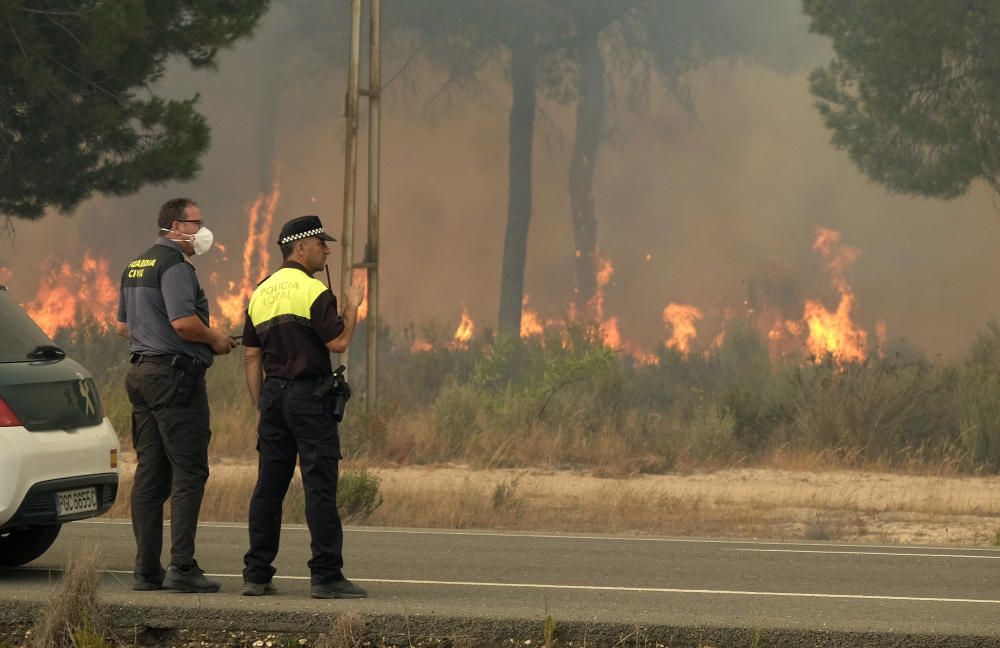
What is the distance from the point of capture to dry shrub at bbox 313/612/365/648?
774 cm

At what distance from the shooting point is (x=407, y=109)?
48188 millimetres

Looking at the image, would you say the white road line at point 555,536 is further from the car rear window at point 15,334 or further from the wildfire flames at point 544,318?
the wildfire flames at point 544,318

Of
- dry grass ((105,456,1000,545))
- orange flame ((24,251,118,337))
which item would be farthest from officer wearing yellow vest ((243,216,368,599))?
orange flame ((24,251,118,337))

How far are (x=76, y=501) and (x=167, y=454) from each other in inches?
28.9

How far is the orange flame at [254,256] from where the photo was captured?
43781 mm

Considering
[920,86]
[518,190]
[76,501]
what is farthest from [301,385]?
[518,190]

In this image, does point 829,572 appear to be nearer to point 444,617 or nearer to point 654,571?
point 654,571

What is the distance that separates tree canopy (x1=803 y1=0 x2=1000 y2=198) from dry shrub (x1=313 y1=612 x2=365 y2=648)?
25.8 metres

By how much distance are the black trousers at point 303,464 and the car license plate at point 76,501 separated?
3.65 ft

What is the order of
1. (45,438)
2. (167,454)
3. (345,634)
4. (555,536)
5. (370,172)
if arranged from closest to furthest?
(345,634) < (167,454) < (45,438) < (555,536) < (370,172)

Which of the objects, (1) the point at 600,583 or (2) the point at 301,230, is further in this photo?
(1) the point at 600,583

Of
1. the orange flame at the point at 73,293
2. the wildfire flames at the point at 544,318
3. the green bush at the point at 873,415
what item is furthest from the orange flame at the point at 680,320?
the green bush at the point at 873,415

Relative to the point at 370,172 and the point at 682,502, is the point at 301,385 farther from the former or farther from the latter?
the point at 370,172

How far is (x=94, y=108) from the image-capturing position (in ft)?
76.5
